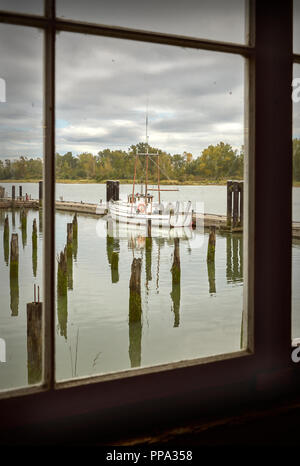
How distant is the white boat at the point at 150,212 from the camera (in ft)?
74.9

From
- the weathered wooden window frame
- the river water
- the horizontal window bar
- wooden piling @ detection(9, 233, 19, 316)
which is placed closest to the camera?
the horizontal window bar

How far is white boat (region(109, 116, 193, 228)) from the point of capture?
899 inches

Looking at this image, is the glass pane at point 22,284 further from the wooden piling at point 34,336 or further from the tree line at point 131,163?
the tree line at point 131,163

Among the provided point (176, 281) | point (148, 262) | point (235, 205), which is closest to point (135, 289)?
point (176, 281)

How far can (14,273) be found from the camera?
36.1ft

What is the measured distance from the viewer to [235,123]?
59.8 meters

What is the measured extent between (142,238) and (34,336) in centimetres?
1613

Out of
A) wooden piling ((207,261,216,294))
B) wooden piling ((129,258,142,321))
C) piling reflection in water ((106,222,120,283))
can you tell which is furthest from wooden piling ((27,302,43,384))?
wooden piling ((207,261,216,294))

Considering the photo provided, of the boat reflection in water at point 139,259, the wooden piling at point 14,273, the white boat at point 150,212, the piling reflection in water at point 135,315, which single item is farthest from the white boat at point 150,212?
the piling reflection in water at point 135,315

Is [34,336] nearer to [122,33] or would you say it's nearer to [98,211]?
[122,33]

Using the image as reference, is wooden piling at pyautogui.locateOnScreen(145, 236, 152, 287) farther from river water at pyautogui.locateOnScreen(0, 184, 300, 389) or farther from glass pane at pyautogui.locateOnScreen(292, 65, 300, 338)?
glass pane at pyautogui.locateOnScreen(292, 65, 300, 338)

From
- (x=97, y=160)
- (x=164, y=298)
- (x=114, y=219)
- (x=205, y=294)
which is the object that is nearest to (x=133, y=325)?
(x=164, y=298)

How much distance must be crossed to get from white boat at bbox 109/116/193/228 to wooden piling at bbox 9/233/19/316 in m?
11.6
